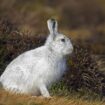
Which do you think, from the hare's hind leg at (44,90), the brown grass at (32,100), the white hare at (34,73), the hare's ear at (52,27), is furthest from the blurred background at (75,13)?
the brown grass at (32,100)

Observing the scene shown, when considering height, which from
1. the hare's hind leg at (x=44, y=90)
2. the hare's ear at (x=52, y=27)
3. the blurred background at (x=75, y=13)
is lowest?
the blurred background at (x=75, y=13)

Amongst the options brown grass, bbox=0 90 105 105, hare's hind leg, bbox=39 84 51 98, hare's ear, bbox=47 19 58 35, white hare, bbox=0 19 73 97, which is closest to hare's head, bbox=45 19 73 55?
hare's ear, bbox=47 19 58 35

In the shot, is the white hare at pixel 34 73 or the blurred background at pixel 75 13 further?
the blurred background at pixel 75 13

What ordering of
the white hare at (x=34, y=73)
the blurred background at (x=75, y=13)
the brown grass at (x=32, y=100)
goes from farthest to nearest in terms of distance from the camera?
1. the blurred background at (x=75, y=13)
2. the white hare at (x=34, y=73)
3. the brown grass at (x=32, y=100)

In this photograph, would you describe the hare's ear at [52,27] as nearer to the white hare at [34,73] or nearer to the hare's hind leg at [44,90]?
the white hare at [34,73]

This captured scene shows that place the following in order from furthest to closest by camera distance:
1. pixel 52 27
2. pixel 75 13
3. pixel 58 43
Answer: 1. pixel 75 13
2. pixel 52 27
3. pixel 58 43

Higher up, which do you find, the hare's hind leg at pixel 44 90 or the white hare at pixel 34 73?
the white hare at pixel 34 73

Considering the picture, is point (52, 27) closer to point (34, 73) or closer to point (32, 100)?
point (34, 73)

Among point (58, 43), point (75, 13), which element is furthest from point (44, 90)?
point (75, 13)

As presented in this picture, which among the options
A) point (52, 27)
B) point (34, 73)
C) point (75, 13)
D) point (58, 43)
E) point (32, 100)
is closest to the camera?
point (32, 100)

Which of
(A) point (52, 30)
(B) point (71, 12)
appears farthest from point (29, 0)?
(A) point (52, 30)

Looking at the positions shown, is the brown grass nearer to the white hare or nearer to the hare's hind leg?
the hare's hind leg
